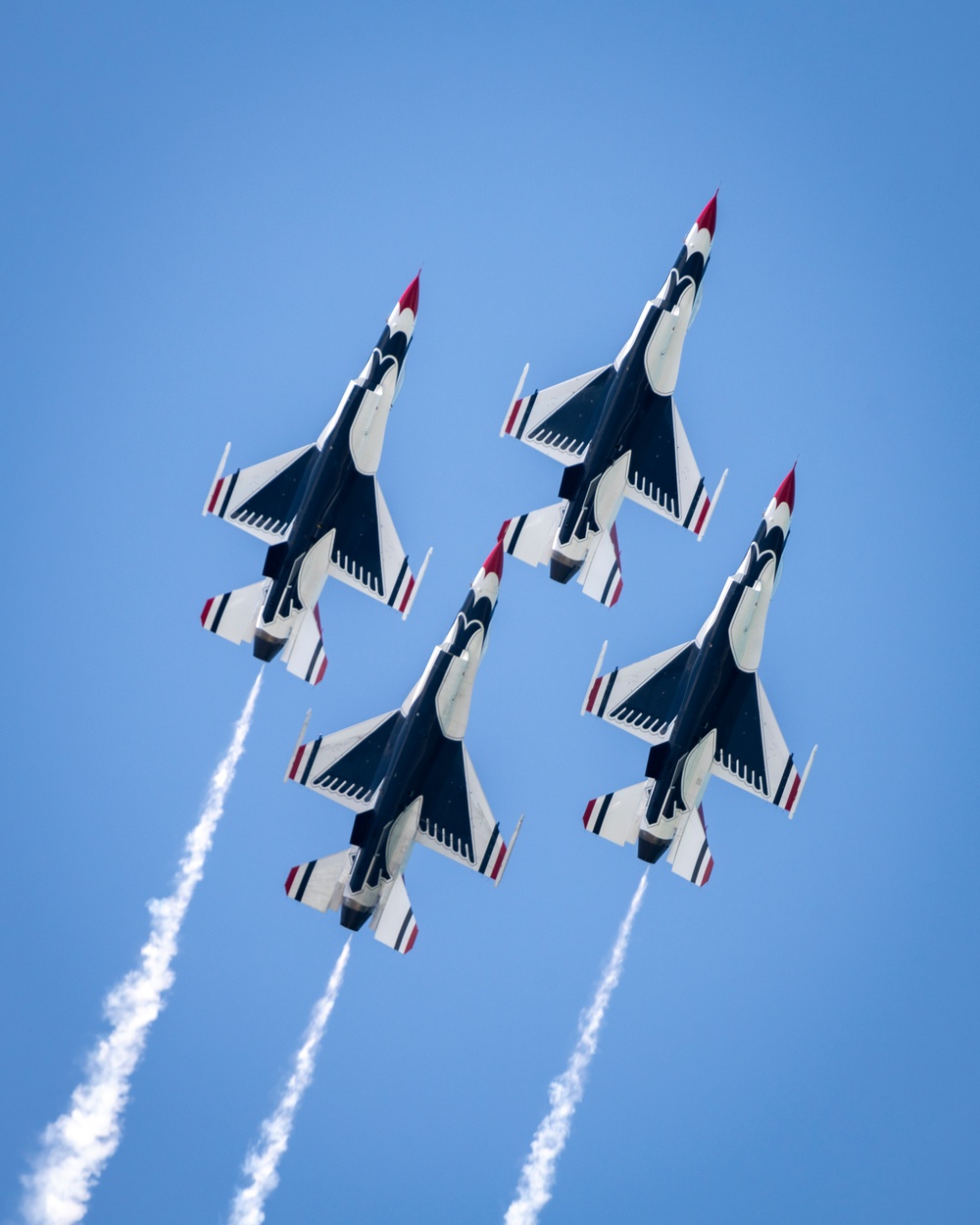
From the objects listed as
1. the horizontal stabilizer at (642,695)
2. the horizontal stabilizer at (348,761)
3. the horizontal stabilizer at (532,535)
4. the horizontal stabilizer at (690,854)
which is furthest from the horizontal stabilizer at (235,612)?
the horizontal stabilizer at (690,854)

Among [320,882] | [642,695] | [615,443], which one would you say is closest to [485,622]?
[642,695]

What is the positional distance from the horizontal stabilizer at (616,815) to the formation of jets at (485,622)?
39mm

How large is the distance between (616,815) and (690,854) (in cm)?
247

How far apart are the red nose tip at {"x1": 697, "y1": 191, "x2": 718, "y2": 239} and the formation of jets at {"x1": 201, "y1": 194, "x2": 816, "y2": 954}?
0.92 metres

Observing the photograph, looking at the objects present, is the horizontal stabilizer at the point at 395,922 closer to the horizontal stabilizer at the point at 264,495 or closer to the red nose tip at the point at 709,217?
the horizontal stabilizer at the point at 264,495

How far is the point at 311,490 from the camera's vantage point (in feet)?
157

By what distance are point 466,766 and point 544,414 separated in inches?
422

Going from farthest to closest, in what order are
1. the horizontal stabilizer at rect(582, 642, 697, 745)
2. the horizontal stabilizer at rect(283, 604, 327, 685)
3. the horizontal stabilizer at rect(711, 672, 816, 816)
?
the horizontal stabilizer at rect(711, 672, 816, 816) → the horizontal stabilizer at rect(582, 642, 697, 745) → the horizontal stabilizer at rect(283, 604, 327, 685)

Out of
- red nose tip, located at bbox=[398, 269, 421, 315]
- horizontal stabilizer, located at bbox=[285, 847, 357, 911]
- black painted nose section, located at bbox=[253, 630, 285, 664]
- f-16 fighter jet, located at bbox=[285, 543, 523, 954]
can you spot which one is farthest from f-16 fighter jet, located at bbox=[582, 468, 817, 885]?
red nose tip, located at bbox=[398, 269, 421, 315]

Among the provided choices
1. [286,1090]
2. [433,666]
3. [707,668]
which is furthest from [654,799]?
[286,1090]

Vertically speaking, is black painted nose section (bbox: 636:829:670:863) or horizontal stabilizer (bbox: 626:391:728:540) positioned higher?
horizontal stabilizer (bbox: 626:391:728:540)

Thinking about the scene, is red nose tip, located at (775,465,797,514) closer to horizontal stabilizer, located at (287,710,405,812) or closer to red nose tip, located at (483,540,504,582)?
red nose tip, located at (483,540,504,582)

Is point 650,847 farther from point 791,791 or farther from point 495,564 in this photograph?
point 495,564

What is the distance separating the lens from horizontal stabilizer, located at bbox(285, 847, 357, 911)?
46.9 meters
